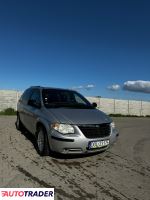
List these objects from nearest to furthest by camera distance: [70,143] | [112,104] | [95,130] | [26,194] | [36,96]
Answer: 1. [26,194]
2. [70,143]
3. [95,130]
4. [36,96]
5. [112,104]

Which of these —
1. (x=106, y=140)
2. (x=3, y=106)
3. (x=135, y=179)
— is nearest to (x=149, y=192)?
(x=135, y=179)

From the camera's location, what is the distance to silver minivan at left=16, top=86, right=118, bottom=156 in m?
6.63

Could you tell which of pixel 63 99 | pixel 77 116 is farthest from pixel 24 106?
pixel 77 116

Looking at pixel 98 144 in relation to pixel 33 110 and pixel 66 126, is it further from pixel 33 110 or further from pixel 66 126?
pixel 33 110

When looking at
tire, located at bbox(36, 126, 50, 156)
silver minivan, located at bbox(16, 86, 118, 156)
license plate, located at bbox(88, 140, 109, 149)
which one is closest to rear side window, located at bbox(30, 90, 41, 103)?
silver minivan, located at bbox(16, 86, 118, 156)

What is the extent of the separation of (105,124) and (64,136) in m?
1.18

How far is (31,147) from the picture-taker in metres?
8.27

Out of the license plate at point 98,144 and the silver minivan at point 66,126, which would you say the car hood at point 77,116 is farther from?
the license plate at point 98,144

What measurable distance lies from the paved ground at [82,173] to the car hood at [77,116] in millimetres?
983

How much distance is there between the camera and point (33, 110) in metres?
8.31

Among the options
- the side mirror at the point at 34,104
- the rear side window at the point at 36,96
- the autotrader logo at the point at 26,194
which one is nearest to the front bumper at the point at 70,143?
the side mirror at the point at 34,104

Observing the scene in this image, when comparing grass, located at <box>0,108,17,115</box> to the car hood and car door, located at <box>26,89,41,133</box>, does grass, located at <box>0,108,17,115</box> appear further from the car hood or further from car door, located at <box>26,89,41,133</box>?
the car hood

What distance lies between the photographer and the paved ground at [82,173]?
5090 mm

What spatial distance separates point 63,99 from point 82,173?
2951mm
